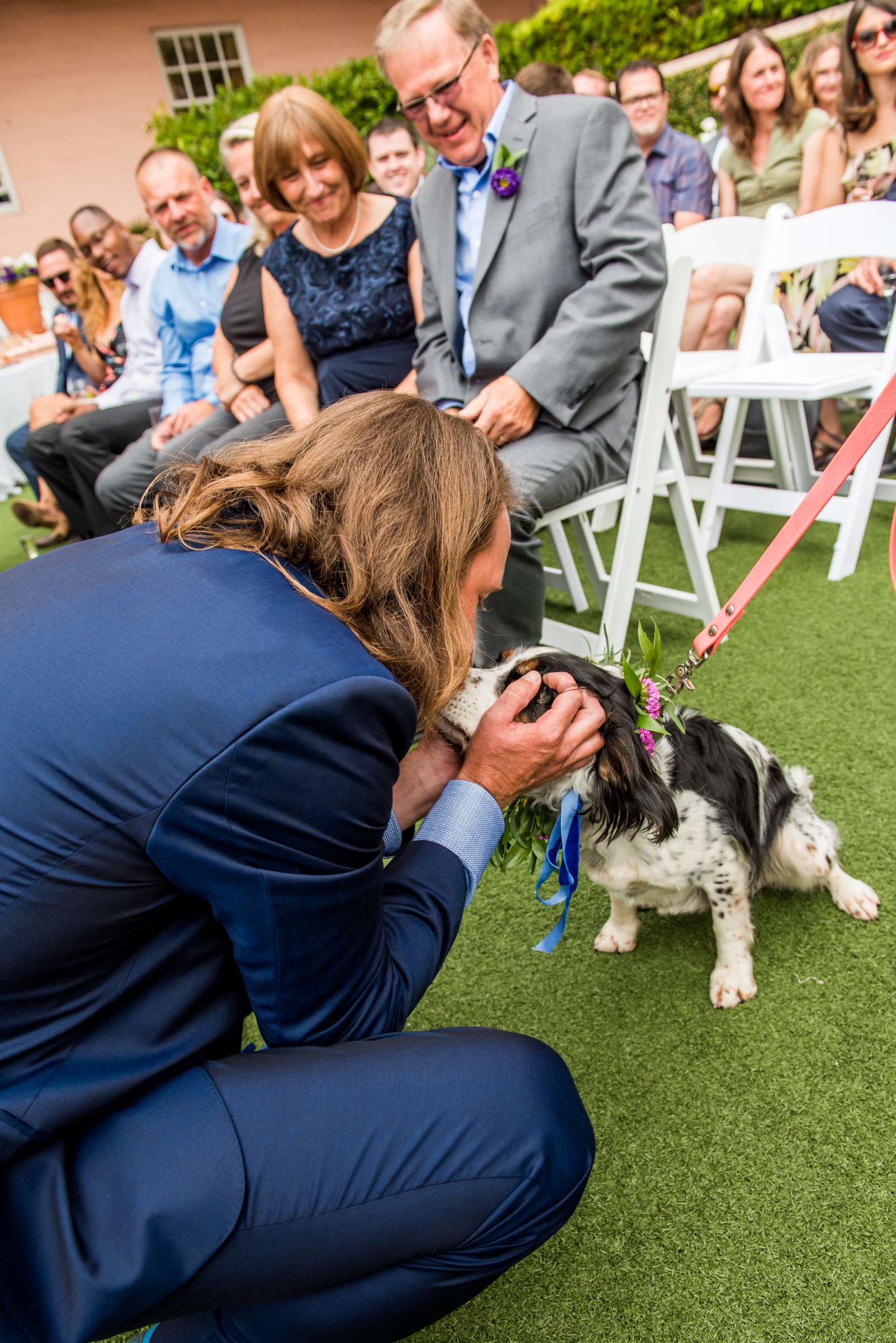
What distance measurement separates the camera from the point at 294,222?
4121 millimetres

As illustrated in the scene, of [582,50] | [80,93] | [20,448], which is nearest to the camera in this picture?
[20,448]

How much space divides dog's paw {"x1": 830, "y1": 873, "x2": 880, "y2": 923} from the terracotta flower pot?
9935 millimetres

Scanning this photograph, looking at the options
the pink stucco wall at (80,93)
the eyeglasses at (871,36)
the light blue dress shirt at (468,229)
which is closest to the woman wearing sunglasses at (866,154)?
the eyeglasses at (871,36)

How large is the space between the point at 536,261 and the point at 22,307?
28.2 feet

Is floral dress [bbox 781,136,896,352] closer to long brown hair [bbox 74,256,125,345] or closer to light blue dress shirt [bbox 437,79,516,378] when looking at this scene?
light blue dress shirt [bbox 437,79,516,378]

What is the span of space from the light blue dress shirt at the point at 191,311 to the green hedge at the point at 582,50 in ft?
20.5

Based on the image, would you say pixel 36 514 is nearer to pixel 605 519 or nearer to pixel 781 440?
pixel 605 519

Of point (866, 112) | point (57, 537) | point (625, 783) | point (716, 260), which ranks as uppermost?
point (866, 112)

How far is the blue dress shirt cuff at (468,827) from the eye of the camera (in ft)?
5.32

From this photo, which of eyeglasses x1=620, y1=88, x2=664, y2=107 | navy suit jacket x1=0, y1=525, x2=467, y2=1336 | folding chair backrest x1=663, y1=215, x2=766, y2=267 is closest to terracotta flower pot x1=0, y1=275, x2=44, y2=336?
eyeglasses x1=620, y1=88, x2=664, y2=107

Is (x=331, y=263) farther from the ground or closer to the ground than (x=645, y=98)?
closer to the ground

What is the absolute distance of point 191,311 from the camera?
504 centimetres

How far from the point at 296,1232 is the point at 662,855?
1.16 m

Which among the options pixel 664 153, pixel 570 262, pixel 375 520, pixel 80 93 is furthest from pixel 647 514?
pixel 80 93
